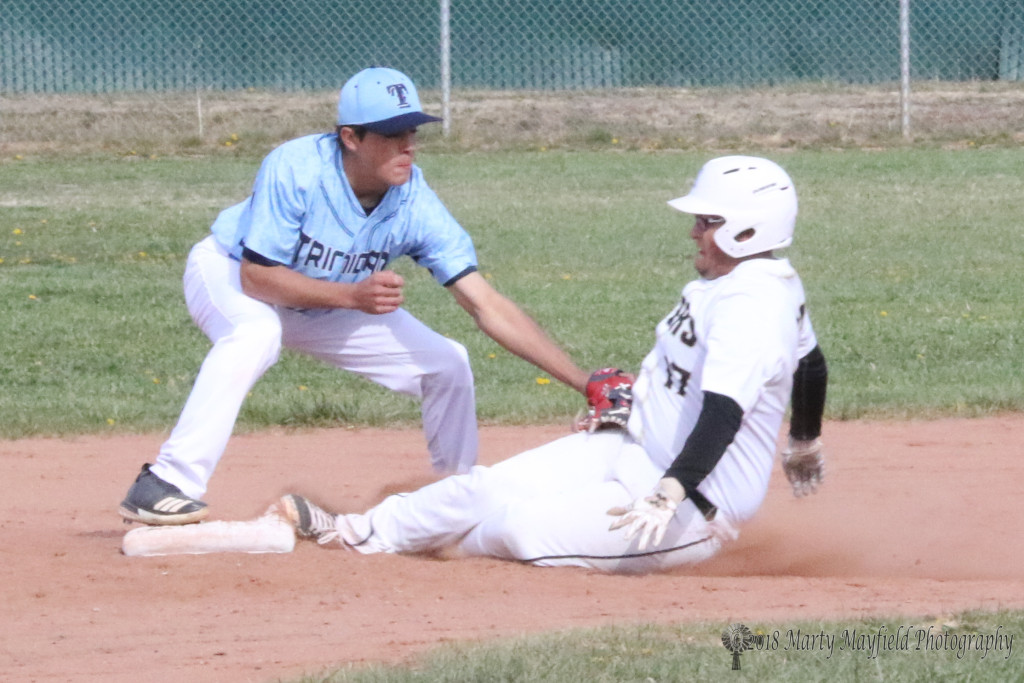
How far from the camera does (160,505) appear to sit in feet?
16.3

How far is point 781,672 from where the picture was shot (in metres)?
3.69

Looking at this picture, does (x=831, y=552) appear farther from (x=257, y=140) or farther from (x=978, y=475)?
(x=257, y=140)

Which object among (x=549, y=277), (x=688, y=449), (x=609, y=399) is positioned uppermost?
(x=688, y=449)

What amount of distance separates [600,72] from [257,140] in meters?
4.01

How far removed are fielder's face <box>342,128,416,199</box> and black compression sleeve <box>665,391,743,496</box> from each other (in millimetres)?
1461

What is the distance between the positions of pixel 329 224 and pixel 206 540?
3.64 ft

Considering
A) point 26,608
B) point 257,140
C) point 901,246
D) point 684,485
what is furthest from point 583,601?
point 257,140

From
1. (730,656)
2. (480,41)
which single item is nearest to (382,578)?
(730,656)

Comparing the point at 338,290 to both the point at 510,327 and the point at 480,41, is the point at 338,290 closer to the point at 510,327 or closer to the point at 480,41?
the point at 510,327

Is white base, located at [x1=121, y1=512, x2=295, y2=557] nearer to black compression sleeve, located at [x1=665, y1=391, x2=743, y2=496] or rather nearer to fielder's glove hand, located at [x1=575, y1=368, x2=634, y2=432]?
fielder's glove hand, located at [x1=575, y1=368, x2=634, y2=432]

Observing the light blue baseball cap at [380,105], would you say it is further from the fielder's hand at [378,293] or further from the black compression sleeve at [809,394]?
the black compression sleeve at [809,394]

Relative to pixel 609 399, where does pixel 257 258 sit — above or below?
above

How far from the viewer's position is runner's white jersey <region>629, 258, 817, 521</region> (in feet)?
14.4

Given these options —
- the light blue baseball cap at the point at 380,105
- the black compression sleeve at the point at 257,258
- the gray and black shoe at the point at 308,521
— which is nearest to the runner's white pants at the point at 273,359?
the black compression sleeve at the point at 257,258
